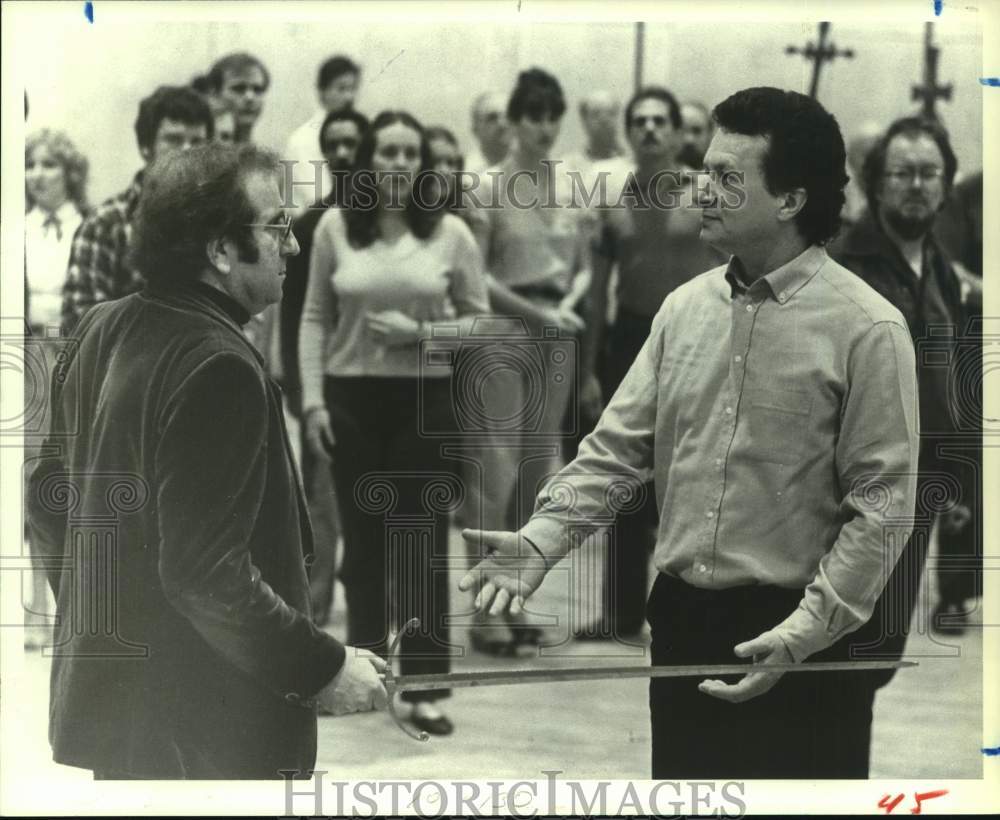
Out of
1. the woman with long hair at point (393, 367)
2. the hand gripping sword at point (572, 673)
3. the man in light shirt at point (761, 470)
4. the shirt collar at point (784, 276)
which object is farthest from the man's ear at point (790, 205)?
the hand gripping sword at point (572, 673)

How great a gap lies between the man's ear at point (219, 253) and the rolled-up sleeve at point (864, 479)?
1.73 meters

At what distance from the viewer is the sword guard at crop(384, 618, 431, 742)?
4672 mm

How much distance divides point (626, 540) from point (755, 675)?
52 cm

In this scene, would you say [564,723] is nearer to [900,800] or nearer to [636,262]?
[900,800]

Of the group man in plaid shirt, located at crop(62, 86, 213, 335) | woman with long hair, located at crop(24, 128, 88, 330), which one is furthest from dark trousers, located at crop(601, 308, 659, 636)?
woman with long hair, located at crop(24, 128, 88, 330)

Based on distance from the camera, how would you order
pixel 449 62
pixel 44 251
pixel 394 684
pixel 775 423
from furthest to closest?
pixel 44 251, pixel 449 62, pixel 394 684, pixel 775 423

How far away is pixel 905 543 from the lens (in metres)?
4.95

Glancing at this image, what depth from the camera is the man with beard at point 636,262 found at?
4.96 metres

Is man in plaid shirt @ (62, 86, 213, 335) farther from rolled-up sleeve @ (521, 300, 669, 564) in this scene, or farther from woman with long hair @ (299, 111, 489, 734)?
rolled-up sleeve @ (521, 300, 669, 564)

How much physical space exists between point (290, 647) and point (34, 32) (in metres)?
1.93

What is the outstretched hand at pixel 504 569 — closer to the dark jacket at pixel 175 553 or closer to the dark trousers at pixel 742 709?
the dark trousers at pixel 742 709

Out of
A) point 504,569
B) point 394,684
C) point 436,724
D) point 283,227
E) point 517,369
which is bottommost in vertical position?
point 436,724

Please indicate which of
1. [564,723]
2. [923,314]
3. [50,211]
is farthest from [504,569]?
[50,211]

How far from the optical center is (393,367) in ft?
16.7
